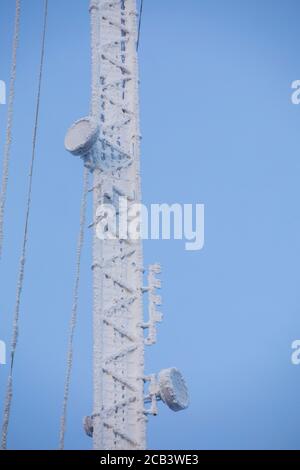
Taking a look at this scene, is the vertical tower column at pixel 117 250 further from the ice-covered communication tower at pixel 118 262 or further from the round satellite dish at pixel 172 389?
the round satellite dish at pixel 172 389

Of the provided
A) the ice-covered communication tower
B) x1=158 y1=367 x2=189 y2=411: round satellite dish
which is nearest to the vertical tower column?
the ice-covered communication tower

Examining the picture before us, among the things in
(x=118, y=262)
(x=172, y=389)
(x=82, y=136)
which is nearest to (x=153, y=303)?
(x=118, y=262)

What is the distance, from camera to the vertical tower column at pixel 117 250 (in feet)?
25.4

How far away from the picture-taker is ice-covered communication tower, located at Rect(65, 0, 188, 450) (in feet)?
25.4

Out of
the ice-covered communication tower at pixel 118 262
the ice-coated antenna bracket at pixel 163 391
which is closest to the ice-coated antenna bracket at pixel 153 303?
the ice-covered communication tower at pixel 118 262

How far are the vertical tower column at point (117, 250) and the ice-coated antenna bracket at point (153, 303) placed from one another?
12cm

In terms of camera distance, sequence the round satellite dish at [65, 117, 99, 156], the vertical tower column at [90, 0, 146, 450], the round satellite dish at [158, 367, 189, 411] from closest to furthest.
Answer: the vertical tower column at [90, 0, 146, 450]
the round satellite dish at [158, 367, 189, 411]
the round satellite dish at [65, 117, 99, 156]

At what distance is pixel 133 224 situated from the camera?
335 inches

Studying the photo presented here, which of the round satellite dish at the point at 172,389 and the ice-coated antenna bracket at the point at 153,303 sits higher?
the ice-coated antenna bracket at the point at 153,303

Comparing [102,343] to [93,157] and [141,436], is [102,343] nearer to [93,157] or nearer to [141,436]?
[141,436]

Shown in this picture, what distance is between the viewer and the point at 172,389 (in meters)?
7.95

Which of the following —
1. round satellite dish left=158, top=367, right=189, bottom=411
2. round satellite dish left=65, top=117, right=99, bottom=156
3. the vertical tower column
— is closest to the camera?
the vertical tower column

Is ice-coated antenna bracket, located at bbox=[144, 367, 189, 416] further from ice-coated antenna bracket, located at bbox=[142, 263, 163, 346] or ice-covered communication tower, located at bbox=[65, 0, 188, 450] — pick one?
ice-coated antenna bracket, located at bbox=[142, 263, 163, 346]

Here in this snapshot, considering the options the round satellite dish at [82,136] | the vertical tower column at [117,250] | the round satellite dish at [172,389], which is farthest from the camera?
the round satellite dish at [82,136]
